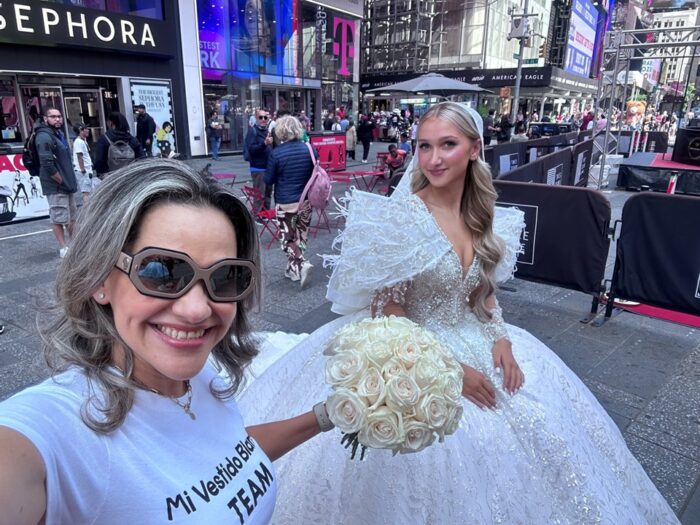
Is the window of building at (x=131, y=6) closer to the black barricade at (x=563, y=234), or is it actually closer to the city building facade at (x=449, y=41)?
the black barricade at (x=563, y=234)

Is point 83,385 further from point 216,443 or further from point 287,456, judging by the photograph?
point 287,456

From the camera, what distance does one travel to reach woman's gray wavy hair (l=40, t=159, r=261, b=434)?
979 mm

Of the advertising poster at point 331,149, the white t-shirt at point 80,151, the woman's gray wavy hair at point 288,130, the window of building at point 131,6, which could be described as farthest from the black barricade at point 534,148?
the window of building at point 131,6

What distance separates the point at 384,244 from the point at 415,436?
0.98 meters

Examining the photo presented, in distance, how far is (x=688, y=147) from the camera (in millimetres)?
11430

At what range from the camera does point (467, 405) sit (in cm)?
185

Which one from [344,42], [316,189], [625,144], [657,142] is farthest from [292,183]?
[344,42]

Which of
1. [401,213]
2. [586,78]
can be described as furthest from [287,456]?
[586,78]

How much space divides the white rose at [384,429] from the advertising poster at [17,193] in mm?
9088

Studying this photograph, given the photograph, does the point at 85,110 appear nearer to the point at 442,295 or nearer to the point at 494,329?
the point at 442,295

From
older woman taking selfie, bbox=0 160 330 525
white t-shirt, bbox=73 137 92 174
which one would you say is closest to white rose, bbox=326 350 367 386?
older woman taking selfie, bbox=0 160 330 525

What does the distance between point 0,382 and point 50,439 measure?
11.3 ft

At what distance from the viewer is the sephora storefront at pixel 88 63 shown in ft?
40.3

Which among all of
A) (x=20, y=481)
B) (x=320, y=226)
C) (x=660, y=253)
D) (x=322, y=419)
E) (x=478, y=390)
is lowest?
(x=320, y=226)
